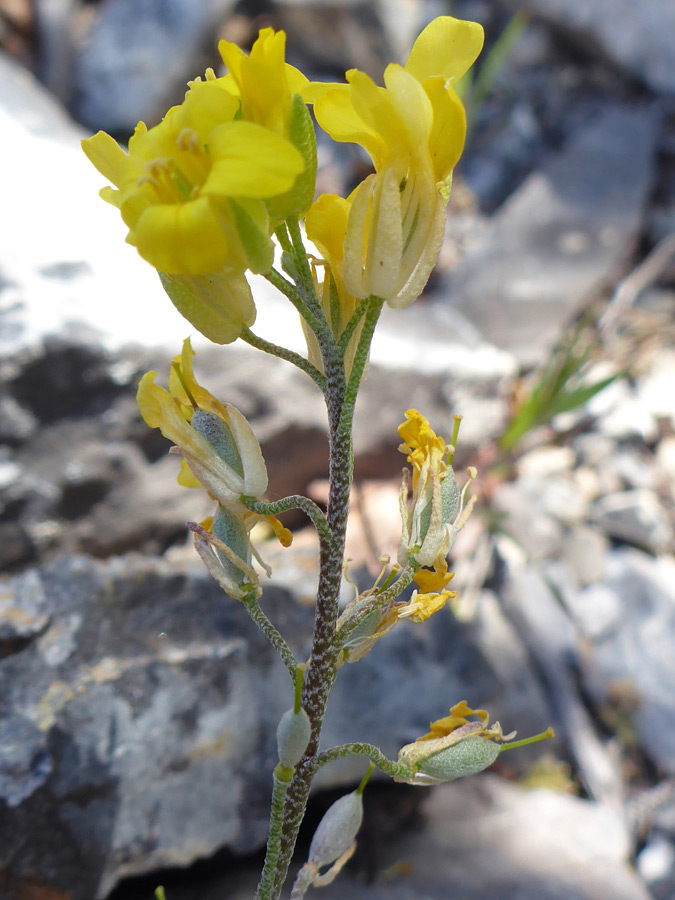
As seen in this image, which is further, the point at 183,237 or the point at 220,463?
the point at 220,463

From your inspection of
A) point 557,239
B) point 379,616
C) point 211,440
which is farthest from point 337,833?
point 557,239

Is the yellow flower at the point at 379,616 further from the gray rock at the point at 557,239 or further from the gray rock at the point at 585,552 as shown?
the gray rock at the point at 557,239

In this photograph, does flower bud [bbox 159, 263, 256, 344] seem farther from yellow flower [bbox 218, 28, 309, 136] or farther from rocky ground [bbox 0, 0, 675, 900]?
rocky ground [bbox 0, 0, 675, 900]

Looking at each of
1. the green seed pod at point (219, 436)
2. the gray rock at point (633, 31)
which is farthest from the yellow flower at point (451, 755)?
the gray rock at point (633, 31)

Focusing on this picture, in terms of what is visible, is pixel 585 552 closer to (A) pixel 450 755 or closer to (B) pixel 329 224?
(A) pixel 450 755

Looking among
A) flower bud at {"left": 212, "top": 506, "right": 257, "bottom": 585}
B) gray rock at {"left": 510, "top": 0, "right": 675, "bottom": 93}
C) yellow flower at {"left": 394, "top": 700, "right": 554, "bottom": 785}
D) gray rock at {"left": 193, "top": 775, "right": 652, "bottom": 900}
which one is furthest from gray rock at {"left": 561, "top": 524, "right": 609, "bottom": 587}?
→ gray rock at {"left": 510, "top": 0, "right": 675, "bottom": 93}

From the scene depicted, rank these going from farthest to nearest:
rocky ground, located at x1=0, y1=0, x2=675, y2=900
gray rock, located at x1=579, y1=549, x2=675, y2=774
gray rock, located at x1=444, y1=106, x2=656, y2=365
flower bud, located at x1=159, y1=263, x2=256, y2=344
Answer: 1. gray rock, located at x1=444, y1=106, x2=656, y2=365
2. gray rock, located at x1=579, y1=549, x2=675, y2=774
3. rocky ground, located at x1=0, y1=0, x2=675, y2=900
4. flower bud, located at x1=159, y1=263, x2=256, y2=344
